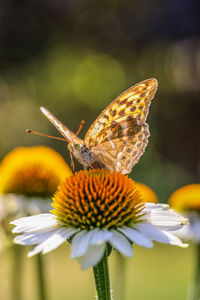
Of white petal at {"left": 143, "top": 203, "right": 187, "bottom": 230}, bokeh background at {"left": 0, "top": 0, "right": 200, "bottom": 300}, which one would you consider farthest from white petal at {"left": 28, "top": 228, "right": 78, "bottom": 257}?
bokeh background at {"left": 0, "top": 0, "right": 200, "bottom": 300}

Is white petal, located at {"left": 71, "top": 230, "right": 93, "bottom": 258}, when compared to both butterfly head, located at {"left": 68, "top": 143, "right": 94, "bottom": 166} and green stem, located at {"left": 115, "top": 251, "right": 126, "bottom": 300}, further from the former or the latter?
green stem, located at {"left": 115, "top": 251, "right": 126, "bottom": 300}

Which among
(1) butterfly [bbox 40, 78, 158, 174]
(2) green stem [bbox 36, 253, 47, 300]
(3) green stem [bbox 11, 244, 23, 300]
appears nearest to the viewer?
(1) butterfly [bbox 40, 78, 158, 174]

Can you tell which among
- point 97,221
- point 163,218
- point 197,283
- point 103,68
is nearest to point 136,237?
point 97,221

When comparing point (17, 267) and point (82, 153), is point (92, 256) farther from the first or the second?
point (17, 267)

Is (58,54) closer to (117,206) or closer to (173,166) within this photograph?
(173,166)

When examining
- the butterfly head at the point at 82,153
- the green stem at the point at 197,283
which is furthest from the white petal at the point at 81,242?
the green stem at the point at 197,283
